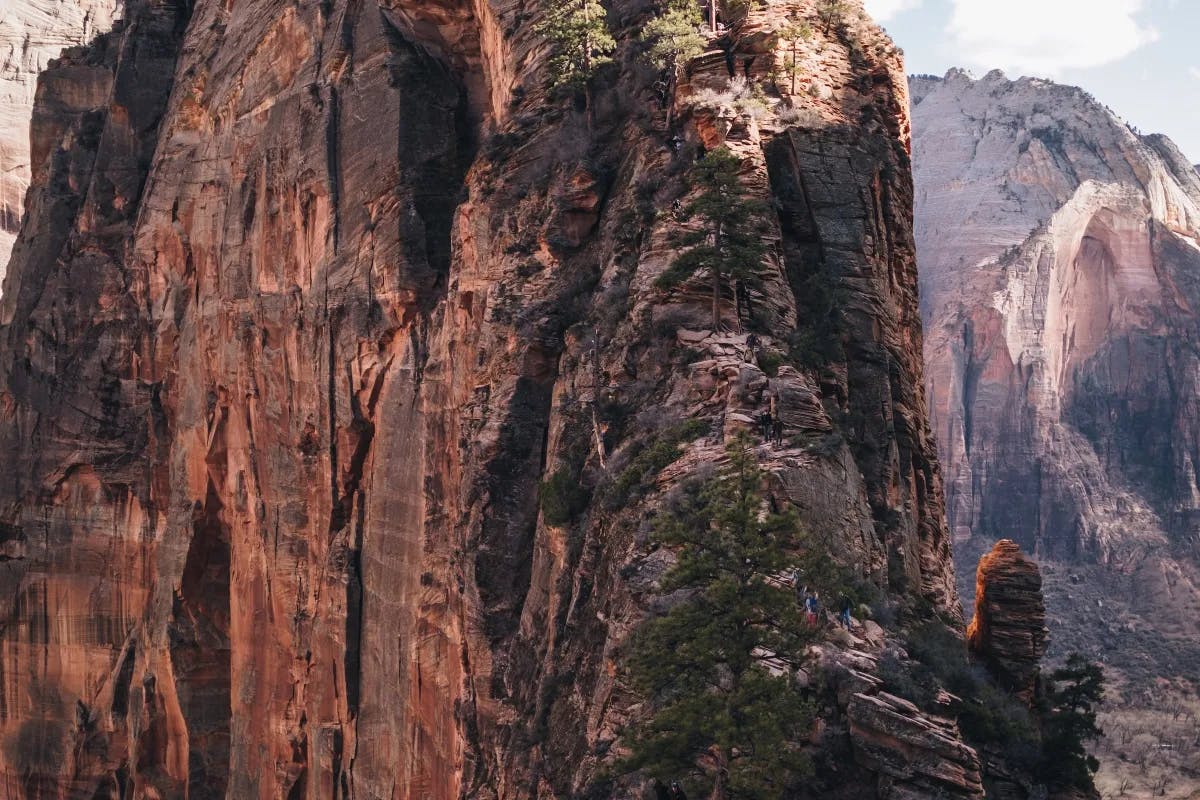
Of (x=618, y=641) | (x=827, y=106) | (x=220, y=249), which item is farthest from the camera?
(x=220, y=249)

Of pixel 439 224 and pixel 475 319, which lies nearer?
pixel 475 319

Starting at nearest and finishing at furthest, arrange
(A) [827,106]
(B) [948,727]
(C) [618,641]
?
(B) [948,727] → (C) [618,641] → (A) [827,106]

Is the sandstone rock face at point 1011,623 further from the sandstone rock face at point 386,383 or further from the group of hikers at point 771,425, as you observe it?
the group of hikers at point 771,425

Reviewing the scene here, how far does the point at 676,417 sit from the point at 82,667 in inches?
1920

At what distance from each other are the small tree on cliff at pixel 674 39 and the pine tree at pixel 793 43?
2.27m

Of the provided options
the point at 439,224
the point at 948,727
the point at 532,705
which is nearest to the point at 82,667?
the point at 439,224

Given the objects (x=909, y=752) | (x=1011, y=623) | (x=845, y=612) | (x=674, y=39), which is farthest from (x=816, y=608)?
(x=674, y=39)

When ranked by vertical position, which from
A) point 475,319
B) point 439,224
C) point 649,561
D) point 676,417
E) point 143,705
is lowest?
point 143,705

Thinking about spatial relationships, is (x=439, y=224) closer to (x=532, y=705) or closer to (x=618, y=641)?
(x=532, y=705)

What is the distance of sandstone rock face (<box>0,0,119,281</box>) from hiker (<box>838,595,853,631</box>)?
362ft

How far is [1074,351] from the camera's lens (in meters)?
156

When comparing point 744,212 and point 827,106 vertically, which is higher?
point 827,106

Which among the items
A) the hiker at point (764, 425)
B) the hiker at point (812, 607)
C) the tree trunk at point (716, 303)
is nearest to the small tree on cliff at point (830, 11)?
the tree trunk at point (716, 303)

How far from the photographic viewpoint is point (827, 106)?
46406 millimetres
